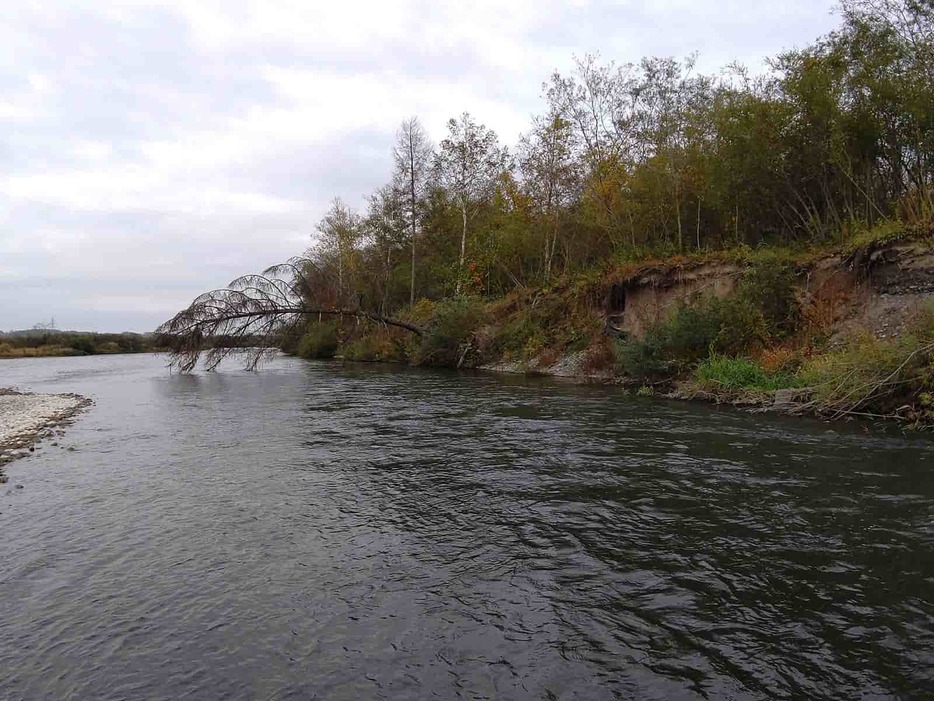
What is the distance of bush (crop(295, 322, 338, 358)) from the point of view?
1855 inches

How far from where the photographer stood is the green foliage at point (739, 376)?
56.1 ft

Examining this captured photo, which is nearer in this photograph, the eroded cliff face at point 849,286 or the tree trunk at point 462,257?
the eroded cliff face at point 849,286

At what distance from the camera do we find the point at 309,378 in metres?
31.0

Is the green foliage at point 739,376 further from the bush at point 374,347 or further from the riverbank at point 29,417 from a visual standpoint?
the bush at point 374,347

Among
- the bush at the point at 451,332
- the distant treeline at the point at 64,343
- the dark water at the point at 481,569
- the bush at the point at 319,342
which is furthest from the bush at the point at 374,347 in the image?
the distant treeline at the point at 64,343

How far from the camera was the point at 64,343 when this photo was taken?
236 feet

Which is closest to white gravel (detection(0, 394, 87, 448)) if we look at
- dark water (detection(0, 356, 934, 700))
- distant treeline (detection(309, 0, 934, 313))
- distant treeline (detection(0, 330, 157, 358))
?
dark water (detection(0, 356, 934, 700))

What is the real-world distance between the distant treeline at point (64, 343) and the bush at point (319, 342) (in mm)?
29134

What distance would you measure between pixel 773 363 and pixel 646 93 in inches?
836

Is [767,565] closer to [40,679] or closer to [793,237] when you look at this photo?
[40,679]

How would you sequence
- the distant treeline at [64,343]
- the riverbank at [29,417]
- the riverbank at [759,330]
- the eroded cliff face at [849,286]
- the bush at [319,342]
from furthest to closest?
the distant treeline at [64,343], the bush at [319,342], the eroded cliff face at [849,286], the riverbank at [759,330], the riverbank at [29,417]

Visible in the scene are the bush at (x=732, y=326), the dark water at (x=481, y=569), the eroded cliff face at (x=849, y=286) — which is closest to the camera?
the dark water at (x=481, y=569)

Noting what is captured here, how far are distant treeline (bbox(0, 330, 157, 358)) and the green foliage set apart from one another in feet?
223

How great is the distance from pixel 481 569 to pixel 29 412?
20431 mm
